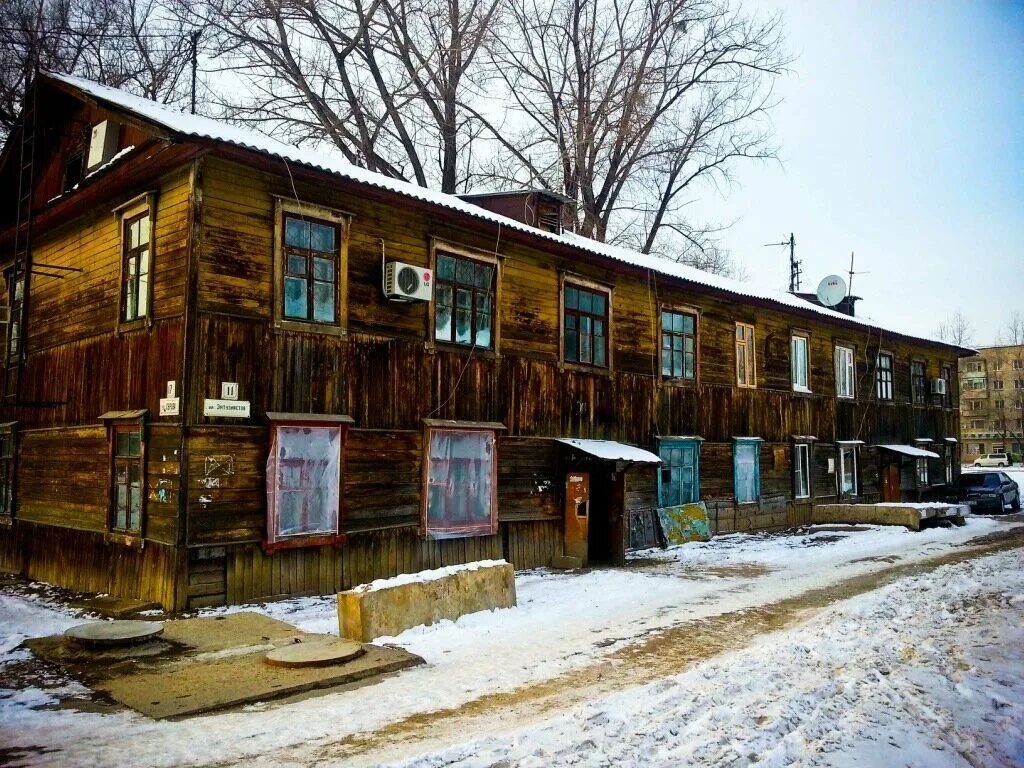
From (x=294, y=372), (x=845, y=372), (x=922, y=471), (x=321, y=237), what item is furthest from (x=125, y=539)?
(x=922, y=471)

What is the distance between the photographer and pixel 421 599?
9.26 m

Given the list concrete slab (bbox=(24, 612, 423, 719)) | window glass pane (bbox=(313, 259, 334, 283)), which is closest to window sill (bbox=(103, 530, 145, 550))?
concrete slab (bbox=(24, 612, 423, 719))

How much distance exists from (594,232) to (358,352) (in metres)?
21.2

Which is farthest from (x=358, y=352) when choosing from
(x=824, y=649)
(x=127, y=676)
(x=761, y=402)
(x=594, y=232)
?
(x=594, y=232)

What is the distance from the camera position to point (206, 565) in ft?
34.3

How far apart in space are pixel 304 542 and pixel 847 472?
19451 millimetres

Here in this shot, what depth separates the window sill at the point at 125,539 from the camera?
11.0 metres

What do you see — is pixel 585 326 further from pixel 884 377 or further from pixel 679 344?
pixel 884 377

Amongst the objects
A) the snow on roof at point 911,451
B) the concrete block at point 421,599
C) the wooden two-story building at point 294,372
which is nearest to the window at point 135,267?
the wooden two-story building at point 294,372

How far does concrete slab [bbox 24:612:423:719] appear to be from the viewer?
6645 millimetres

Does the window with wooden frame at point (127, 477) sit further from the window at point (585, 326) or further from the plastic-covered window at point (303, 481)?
the window at point (585, 326)

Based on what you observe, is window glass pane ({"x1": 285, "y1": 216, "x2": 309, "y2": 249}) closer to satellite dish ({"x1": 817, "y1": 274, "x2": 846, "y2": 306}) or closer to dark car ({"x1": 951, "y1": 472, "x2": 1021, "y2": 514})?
satellite dish ({"x1": 817, "y1": 274, "x2": 846, "y2": 306})

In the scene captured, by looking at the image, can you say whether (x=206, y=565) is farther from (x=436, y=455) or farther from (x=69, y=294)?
(x=69, y=294)

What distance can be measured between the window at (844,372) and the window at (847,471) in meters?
1.70
